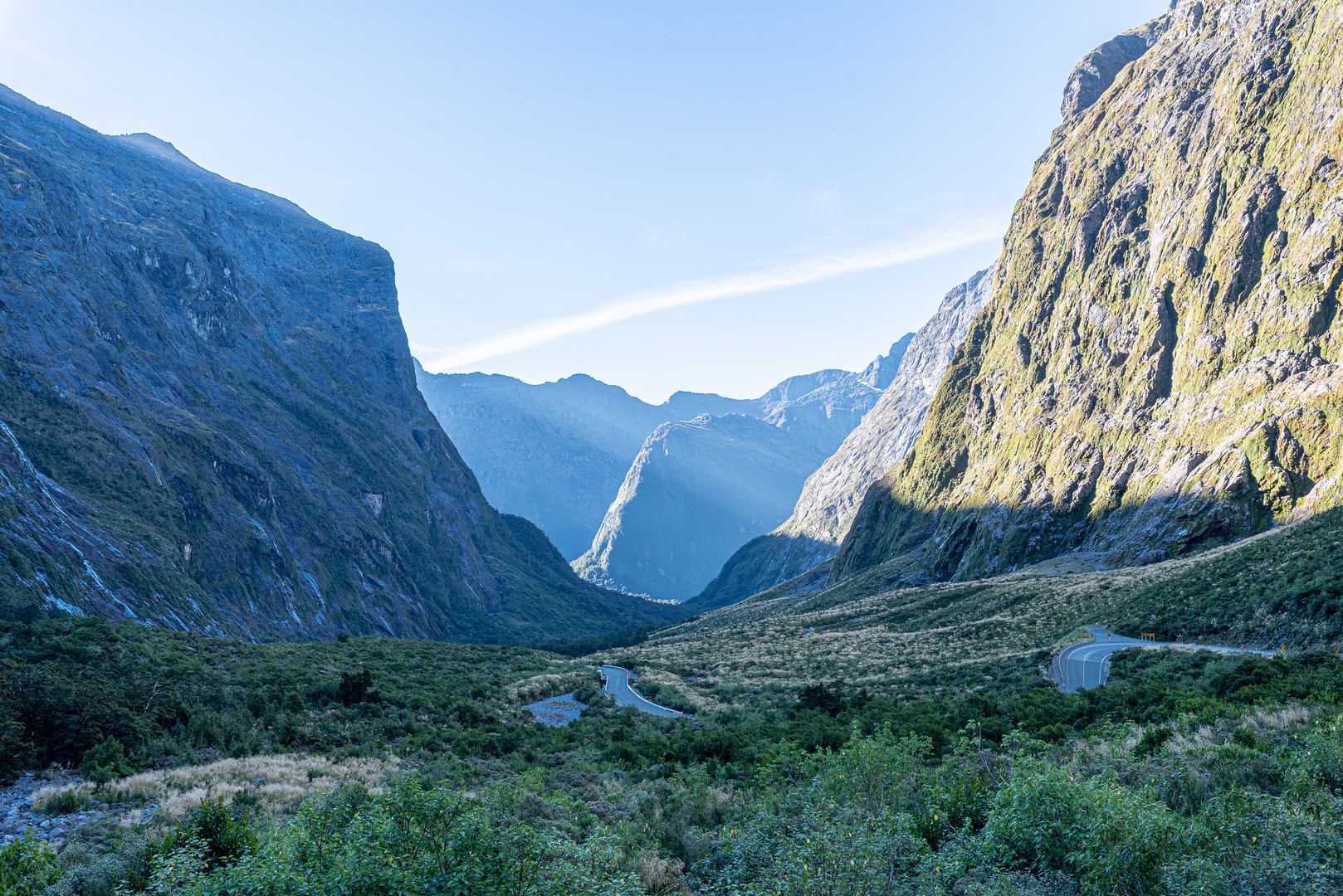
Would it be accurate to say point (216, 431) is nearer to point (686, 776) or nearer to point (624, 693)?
point (624, 693)

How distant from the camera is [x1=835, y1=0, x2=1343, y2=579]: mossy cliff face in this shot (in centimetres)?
6806

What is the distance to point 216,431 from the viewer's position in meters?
95.9

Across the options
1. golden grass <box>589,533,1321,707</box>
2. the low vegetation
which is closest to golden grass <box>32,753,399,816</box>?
the low vegetation

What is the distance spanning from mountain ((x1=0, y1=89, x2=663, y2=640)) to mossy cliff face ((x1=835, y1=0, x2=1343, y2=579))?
318 ft

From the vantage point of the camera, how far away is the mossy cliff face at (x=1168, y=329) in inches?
2680

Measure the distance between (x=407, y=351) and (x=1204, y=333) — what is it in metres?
177

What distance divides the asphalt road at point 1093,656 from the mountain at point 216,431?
202ft

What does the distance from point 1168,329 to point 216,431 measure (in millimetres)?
138324

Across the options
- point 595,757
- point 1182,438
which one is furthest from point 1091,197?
point 595,757

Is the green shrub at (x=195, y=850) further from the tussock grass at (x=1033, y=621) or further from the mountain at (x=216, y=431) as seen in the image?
the mountain at (x=216, y=431)

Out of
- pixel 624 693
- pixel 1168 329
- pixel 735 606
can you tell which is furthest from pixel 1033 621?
pixel 735 606

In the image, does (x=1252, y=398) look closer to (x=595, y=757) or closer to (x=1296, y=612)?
(x=1296, y=612)

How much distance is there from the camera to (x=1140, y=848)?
9547 mm

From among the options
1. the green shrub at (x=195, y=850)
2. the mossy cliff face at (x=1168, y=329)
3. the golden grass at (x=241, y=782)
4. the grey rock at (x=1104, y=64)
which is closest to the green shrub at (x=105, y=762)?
the golden grass at (x=241, y=782)
